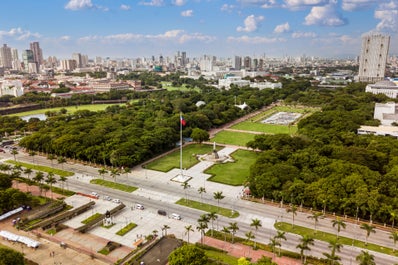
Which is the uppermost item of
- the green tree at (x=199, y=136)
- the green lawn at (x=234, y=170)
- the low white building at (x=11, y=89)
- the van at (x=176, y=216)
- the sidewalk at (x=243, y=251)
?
the low white building at (x=11, y=89)

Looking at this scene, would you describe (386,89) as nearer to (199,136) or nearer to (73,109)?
(199,136)

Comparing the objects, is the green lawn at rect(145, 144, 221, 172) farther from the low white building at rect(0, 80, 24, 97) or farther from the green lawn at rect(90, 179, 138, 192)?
the low white building at rect(0, 80, 24, 97)

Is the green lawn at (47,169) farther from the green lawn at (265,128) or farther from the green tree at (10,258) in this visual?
the green lawn at (265,128)

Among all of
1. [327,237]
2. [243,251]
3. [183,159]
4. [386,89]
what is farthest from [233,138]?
[386,89]

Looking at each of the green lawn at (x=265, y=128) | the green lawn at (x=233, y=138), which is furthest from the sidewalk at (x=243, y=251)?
the green lawn at (x=265, y=128)

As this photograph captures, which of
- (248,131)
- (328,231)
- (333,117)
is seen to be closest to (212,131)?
(248,131)

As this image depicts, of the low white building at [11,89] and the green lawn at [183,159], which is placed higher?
the low white building at [11,89]

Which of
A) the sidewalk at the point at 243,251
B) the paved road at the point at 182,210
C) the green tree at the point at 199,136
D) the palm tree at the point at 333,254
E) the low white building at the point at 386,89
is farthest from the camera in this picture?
the low white building at the point at 386,89

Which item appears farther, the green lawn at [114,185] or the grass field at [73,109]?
the grass field at [73,109]
